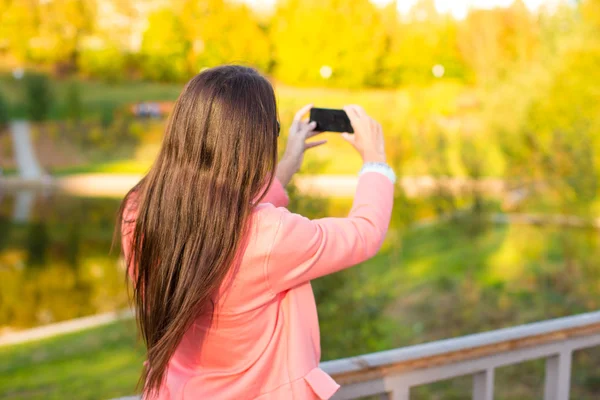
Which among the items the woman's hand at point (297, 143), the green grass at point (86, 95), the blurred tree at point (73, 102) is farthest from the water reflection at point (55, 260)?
the woman's hand at point (297, 143)

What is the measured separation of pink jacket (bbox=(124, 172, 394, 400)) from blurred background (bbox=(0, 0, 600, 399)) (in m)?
2.38

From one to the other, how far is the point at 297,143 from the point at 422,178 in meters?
5.62

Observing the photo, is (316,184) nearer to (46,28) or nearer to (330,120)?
(330,120)

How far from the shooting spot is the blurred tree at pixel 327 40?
5184 mm

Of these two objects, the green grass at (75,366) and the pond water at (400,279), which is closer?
the pond water at (400,279)

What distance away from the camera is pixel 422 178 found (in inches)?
261

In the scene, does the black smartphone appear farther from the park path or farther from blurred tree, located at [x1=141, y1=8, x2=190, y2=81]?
blurred tree, located at [x1=141, y1=8, x2=190, y2=81]

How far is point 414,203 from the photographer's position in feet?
22.1

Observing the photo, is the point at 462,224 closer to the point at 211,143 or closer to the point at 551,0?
the point at 551,0

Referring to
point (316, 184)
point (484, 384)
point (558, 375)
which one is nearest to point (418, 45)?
point (316, 184)

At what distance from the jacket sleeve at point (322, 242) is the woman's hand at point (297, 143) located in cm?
21

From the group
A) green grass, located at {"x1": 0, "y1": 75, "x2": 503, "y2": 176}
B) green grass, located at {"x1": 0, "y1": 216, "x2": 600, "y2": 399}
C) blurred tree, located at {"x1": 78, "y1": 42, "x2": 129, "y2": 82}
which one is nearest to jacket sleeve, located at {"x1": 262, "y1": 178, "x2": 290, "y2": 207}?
green grass, located at {"x1": 0, "y1": 75, "x2": 503, "y2": 176}

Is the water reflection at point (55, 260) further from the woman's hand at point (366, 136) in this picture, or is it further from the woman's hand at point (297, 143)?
the woman's hand at point (366, 136)

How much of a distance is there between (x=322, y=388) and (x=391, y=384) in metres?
0.42
